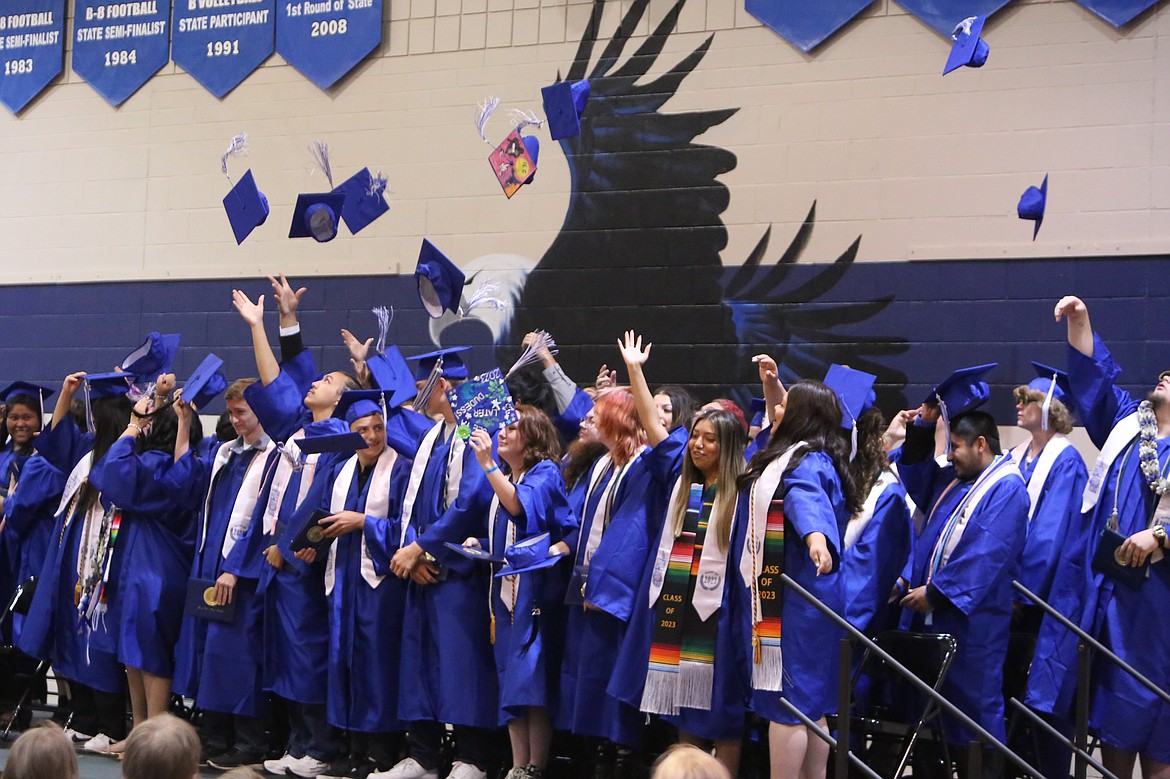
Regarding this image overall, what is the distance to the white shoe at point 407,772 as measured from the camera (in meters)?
4.79

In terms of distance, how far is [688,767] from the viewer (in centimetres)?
208

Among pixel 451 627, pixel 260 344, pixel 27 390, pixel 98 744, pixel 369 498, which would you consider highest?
pixel 260 344

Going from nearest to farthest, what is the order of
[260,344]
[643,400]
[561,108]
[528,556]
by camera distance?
1. [643,400]
2. [528,556]
3. [260,344]
4. [561,108]

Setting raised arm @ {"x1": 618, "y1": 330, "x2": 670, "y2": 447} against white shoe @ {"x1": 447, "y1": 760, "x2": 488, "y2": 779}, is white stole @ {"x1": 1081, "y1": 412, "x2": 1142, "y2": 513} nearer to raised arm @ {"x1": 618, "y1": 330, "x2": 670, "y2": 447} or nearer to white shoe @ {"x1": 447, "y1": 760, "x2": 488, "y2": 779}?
raised arm @ {"x1": 618, "y1": 330, "x2": 670, "y2": 447}

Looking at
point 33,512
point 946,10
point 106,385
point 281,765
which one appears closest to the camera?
point 281,765

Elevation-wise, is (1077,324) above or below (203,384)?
above

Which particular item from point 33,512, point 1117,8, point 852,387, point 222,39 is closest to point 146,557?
point 33,512

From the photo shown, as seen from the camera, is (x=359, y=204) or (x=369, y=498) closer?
(x=369, y=498)

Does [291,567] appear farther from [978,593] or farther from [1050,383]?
[1050,383]

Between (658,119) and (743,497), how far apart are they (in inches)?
142

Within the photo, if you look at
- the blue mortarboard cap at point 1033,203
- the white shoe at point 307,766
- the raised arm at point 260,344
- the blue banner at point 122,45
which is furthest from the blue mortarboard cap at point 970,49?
the blue banner at point 122,45

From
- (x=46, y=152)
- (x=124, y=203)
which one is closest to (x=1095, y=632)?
(x=124, y=203)

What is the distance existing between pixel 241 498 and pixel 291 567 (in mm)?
409

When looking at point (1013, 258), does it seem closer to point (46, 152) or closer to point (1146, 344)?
point (1146, 344)
